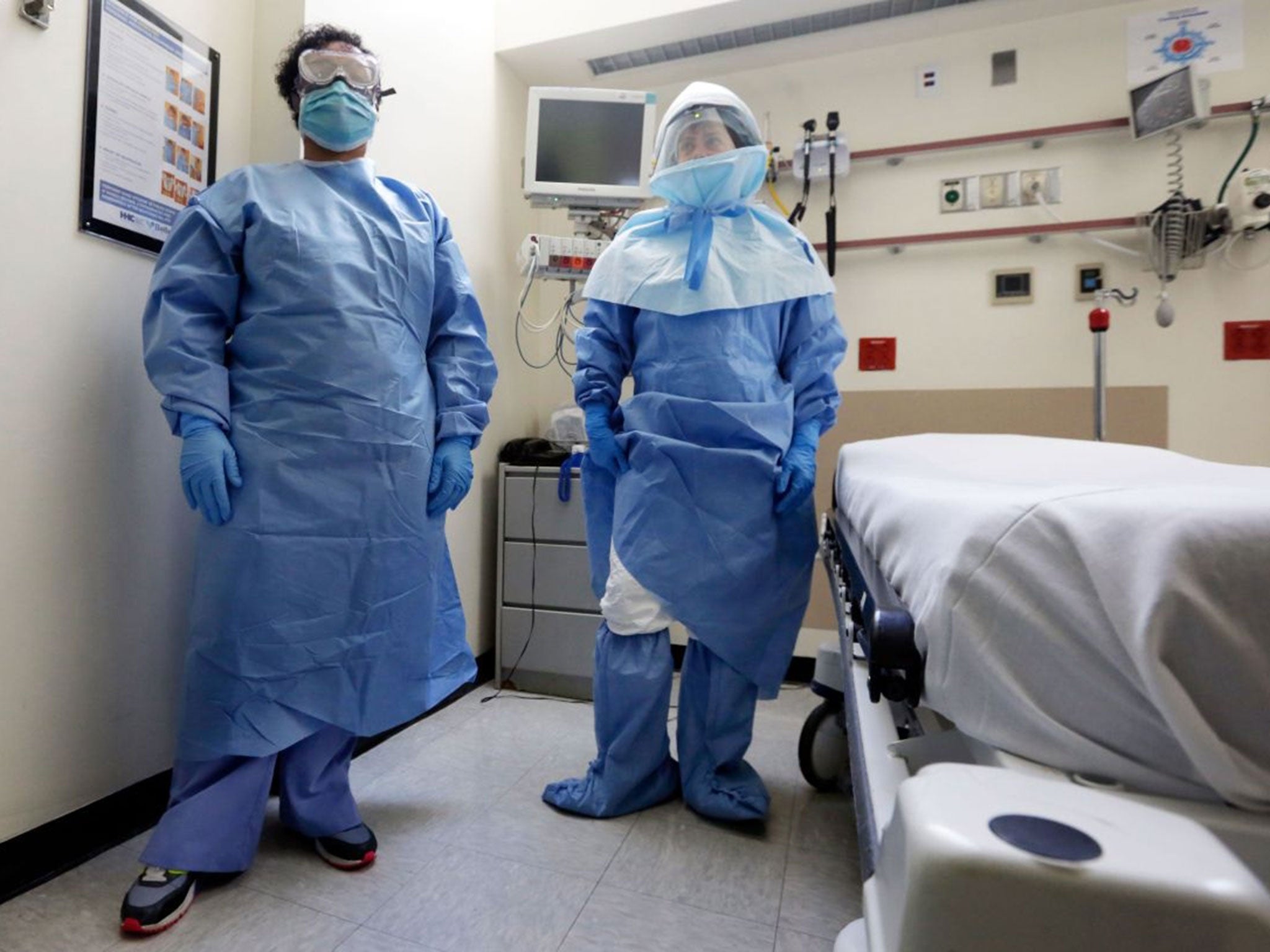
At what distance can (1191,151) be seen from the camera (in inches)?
85.4

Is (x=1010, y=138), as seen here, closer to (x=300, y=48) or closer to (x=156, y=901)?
(x=300, y=48)

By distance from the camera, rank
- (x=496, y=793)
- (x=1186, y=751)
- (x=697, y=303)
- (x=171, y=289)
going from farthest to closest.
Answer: (x=496, y=793) → (x=697, y=303) → (x=171, y=289) → (x=1186, y=751)

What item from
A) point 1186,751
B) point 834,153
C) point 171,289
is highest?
point 834,153

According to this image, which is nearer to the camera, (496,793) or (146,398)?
(146,398)

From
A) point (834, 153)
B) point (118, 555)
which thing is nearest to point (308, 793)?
point (118, 555)

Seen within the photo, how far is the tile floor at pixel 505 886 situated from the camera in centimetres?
108

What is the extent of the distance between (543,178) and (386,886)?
2.09m

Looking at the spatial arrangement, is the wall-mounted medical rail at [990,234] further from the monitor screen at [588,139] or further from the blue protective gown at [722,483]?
the blue protective gown at [722,483]

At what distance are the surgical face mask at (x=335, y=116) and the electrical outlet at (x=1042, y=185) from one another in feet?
6.94

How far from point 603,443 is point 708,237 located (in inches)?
19.8

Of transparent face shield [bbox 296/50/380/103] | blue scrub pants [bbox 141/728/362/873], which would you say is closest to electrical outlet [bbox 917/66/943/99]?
transparent face shield [bbox 296/50/380/103]

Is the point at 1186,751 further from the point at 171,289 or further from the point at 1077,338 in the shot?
the point at 1077,338

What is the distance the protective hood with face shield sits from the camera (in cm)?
144

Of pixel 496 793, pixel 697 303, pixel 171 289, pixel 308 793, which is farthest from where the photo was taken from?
pixel 496 793
